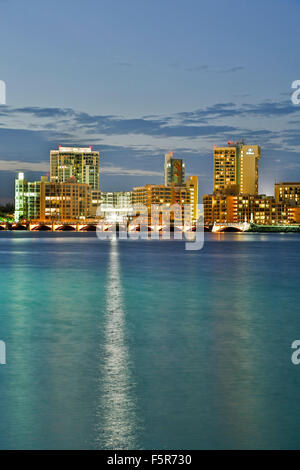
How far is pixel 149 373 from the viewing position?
13461mm

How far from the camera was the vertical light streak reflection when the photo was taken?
29.9 feet

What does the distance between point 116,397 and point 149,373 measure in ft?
7.33

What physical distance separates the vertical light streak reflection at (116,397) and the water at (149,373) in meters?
0.03

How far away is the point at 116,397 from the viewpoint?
446 inches

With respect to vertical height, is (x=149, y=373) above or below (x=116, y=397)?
below

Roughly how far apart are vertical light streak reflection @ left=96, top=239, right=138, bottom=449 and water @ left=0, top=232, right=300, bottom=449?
28 mm

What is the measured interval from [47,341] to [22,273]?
30.3m

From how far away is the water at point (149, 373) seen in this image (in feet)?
30.7

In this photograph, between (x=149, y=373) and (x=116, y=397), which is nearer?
(x=116, y=397)

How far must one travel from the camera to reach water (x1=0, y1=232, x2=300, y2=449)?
936 cm

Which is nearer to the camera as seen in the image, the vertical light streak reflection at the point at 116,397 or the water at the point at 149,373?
the vertical light streak reflection at the point at 116,397

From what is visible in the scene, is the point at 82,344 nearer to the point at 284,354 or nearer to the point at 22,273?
the point at 284,354

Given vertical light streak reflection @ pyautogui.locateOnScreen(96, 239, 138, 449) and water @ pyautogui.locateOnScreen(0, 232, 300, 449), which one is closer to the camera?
vertical light streak reflection @ pyautogui.locateOnScreen(96, 239, 138, 449)
